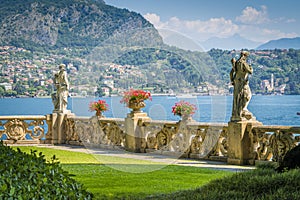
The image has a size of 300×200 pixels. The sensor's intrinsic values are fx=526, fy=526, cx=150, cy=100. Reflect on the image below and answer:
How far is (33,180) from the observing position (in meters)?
4.32

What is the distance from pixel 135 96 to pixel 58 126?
4.22 metres

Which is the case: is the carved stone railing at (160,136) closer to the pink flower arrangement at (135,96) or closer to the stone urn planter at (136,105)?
the stone urn planter at (136,105)

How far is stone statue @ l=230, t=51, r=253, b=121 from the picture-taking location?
13570 millimetres

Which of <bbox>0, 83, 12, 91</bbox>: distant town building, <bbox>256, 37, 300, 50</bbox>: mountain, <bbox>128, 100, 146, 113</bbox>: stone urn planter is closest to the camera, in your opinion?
<bbox>128, 100, 146, 113</bbox>: stone urn planter

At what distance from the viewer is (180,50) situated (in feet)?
40.9

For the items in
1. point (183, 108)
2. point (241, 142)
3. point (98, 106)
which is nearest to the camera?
point (241, 142)

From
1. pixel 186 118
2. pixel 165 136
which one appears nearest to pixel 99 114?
pixel 165 136

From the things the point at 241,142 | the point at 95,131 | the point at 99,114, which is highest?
the point at 99,114

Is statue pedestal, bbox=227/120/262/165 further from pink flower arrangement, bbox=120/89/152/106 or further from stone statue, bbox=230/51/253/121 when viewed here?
pink flower arrangement, bbox=120/89/152/106

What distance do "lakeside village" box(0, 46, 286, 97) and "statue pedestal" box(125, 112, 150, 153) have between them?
1491 mm

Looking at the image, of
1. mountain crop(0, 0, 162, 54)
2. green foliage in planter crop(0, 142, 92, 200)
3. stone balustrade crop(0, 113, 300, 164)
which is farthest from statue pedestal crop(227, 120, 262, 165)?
green foliage in planter crop(0, 142, 92, 200)

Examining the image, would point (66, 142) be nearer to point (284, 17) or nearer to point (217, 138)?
point (217, 138)

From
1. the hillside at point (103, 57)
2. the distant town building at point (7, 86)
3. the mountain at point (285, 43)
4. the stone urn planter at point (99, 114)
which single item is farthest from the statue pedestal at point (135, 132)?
the mountain at point (285, 43)

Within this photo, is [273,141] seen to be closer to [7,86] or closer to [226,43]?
[7,86]
